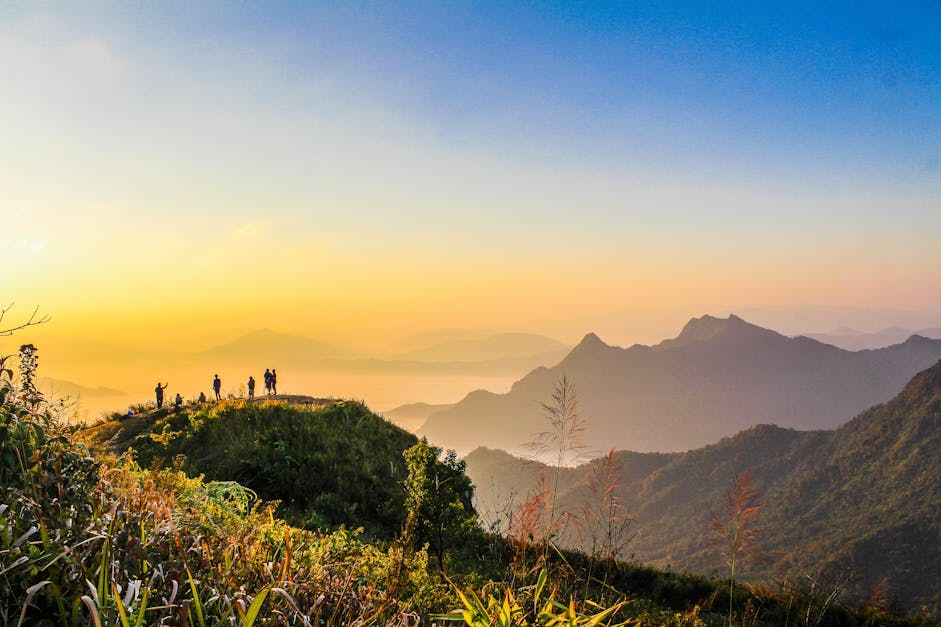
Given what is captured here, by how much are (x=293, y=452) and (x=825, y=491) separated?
169826 mm

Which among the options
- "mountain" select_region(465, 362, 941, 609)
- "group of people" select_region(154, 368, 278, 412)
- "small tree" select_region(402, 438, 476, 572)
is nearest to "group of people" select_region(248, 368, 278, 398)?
"group of people" select_region(154, 368, 278, 412)

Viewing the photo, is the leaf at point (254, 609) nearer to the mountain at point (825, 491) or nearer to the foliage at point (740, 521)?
the foliage at point (740, 521)

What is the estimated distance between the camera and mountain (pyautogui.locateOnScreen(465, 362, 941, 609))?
9862cm

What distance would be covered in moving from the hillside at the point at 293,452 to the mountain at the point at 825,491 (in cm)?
7705

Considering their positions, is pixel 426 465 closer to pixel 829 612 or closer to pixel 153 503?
pixel 153 503

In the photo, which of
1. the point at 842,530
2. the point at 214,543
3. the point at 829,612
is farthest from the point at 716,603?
the point at 842,530

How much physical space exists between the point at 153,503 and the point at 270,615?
5.08ft

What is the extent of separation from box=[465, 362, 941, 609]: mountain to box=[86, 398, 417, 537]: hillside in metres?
77.0

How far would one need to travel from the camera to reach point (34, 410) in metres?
3.65

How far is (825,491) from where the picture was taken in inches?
5787

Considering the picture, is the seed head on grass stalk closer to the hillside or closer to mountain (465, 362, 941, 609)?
the hillside

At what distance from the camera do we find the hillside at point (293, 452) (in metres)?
14.8

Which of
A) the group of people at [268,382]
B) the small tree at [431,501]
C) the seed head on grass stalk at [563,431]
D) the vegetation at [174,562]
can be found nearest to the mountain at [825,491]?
→ the group of people at [268,382]

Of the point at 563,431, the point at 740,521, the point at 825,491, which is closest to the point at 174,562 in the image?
the point at 740,521
